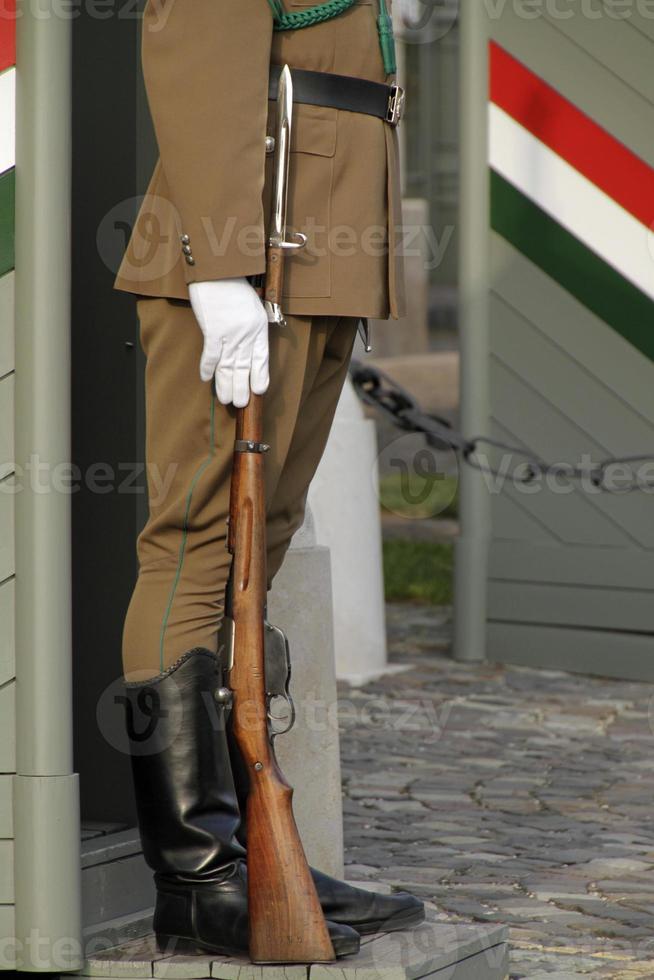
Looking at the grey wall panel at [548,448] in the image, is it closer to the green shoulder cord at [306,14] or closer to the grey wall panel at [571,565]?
the grey wall panel at [571,565]

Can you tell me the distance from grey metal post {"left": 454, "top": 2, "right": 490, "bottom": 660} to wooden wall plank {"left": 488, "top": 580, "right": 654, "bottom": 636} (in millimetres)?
84

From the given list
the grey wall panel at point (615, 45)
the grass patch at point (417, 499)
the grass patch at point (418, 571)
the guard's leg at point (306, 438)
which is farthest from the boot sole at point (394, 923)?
the grass patch at point (417, 499)

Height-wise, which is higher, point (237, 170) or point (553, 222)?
point (553, 222)

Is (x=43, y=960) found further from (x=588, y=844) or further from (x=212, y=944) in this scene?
(x=588, y=844)

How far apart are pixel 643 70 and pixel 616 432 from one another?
111 centimetres

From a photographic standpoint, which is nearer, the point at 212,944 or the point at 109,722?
the point at 212,944

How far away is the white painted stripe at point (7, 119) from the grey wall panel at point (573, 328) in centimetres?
324

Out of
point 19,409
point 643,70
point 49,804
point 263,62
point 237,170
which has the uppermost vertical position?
point 643,70

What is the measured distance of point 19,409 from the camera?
96.2 inches

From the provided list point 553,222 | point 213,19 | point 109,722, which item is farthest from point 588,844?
point 553,222

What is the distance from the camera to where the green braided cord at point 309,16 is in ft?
8.03

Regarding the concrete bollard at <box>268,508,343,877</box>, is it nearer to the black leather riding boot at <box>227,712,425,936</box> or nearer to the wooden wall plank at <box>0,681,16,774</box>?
the black leather riding boot at <box>227,712,425,936</box>

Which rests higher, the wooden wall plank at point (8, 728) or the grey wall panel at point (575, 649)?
the wooden wall plank at point (8, 728)

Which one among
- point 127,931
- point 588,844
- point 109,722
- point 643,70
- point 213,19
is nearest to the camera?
point 213,19
